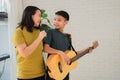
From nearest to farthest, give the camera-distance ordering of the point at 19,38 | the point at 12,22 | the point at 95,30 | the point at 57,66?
the point at 19,38, the point at 57,66, the point at 12,22, the point at 95,30

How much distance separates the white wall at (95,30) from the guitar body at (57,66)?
1095 mm

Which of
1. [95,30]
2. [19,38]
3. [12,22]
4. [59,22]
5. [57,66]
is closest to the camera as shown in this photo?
[19,38]

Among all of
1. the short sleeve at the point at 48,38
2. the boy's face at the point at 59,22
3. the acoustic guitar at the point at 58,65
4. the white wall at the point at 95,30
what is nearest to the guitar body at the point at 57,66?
the acoustic guitar at the point at 58,65

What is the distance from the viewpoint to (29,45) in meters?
1.59

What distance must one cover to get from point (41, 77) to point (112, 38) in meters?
1.55

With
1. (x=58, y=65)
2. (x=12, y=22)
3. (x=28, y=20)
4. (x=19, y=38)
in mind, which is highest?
(x=28, y=20)

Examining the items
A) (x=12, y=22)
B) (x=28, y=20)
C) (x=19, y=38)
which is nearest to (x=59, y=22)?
(x=28, y=20)

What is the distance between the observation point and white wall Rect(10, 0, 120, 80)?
9.59ft

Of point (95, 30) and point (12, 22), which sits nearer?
point (12, 22)

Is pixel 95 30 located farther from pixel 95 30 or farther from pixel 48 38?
pixel 48 38

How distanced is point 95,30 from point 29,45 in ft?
5.16

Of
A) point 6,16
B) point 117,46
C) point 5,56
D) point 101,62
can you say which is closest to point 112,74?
point 101,62

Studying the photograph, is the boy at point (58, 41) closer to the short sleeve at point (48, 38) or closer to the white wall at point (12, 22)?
the short sleeve at point (48, 38)

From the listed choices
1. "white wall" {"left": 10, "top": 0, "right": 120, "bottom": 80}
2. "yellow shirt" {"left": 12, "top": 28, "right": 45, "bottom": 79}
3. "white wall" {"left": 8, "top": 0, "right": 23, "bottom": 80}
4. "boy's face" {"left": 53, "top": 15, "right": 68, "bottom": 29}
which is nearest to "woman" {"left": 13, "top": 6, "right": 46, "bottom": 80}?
"yellow shirt" {"left": 12, "top": 28, "right": 45, "bottom": 79}
